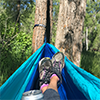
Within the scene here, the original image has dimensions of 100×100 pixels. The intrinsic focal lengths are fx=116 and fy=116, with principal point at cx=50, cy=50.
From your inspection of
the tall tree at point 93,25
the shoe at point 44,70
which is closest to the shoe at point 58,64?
the shoe at point 44,70

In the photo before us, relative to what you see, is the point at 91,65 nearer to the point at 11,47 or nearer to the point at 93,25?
the point at 11,47

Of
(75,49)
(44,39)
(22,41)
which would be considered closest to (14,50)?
(22,41)

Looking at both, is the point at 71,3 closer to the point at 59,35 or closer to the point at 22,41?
the point at 59,35

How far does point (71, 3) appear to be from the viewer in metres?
2.16

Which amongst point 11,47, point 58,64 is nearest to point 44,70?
point 58,64

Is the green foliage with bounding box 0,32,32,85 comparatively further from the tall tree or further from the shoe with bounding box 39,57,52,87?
the tall tree

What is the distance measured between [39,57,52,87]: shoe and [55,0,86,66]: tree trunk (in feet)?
2.28

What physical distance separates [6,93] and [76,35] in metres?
1.87

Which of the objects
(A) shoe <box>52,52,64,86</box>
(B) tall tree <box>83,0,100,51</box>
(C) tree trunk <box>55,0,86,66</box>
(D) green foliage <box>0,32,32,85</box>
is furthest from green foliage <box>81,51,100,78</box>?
(B) tall tree <box>83,0,100,51</box>

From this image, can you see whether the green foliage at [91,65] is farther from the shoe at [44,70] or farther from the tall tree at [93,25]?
the tall tree at [93,25]

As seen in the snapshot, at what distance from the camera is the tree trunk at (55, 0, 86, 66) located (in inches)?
85.1

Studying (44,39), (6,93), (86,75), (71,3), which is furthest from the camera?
(44,39)

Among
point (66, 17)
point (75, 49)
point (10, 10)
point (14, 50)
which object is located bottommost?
point (14, 50)

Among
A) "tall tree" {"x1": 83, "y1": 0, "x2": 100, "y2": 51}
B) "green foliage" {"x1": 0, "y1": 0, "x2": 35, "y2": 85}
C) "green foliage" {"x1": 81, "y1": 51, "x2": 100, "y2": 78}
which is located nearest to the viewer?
"green foliage" {"x1": 0, "y1": 0, "x2": 35, "y2": 85}
